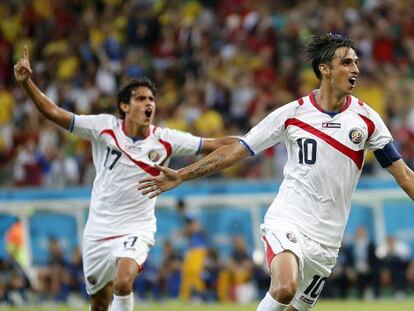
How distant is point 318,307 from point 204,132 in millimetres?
5968

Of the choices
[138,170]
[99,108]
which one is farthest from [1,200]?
[138,170]

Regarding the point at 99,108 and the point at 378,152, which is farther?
the point at 99,108

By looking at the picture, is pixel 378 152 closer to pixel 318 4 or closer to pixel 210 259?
pixel 210 259

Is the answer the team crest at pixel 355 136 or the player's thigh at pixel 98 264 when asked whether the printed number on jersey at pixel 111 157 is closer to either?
the player's thigh at pixel 98 264

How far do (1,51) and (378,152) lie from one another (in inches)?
794

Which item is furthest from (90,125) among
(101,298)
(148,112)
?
(101,298)

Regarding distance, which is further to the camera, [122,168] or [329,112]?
[122,168]

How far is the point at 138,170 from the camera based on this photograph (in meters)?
11.5

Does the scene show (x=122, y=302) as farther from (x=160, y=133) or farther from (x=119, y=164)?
(x=160, y=133)

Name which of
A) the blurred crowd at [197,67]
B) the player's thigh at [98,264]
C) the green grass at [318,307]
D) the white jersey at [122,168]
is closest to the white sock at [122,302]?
the player's thigh at [98,264]

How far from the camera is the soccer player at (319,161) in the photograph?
924cm

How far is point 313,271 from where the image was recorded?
936cm

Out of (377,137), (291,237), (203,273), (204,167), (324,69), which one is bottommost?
(203,273)

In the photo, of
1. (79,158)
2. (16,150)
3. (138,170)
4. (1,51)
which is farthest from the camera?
(1,51)
